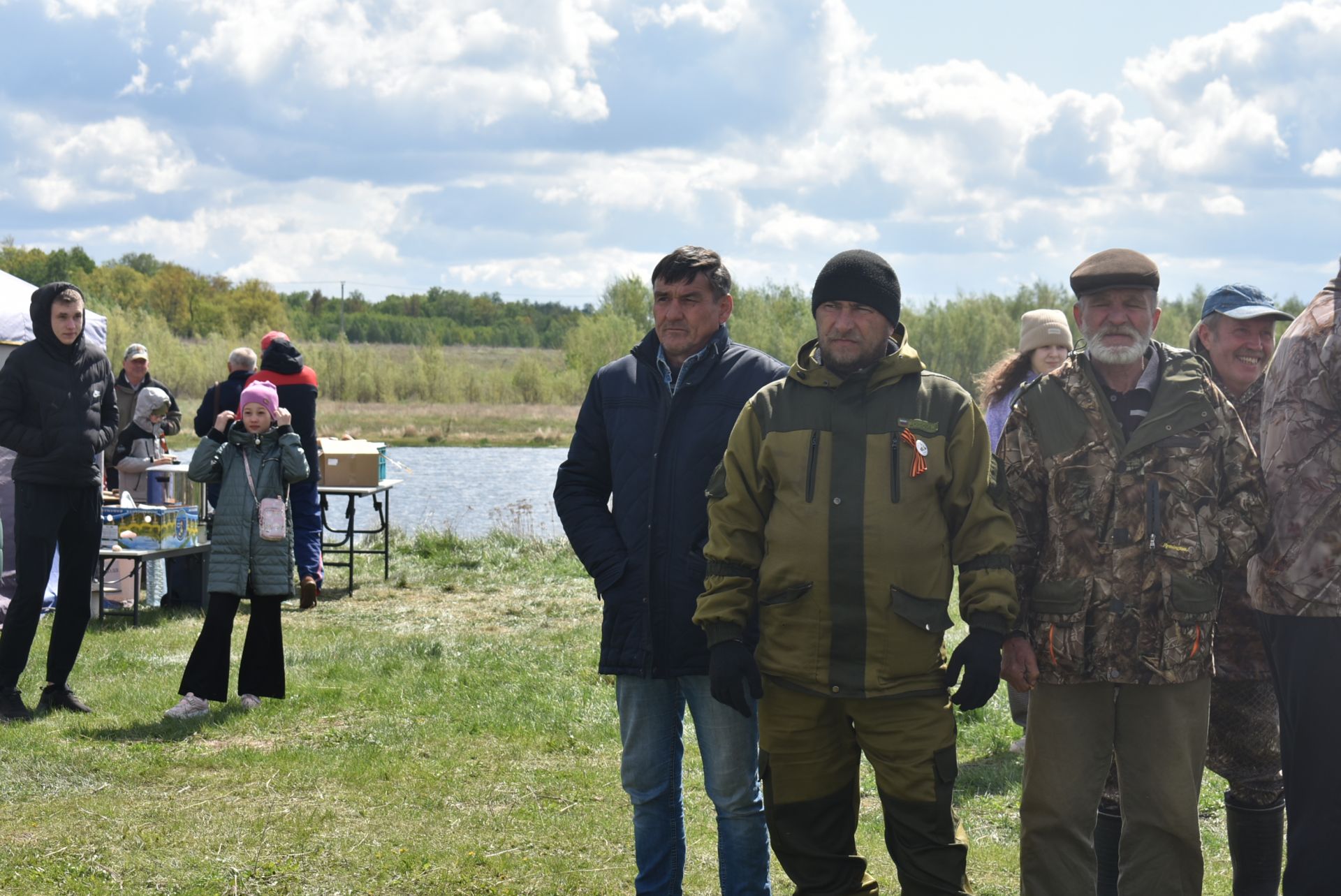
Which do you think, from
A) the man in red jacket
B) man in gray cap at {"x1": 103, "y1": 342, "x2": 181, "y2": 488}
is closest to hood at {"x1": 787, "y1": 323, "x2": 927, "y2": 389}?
the man in red jacket

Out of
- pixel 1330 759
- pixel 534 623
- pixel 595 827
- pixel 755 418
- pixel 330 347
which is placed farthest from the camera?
pixel 330 347

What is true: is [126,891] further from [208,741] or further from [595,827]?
[208,741]

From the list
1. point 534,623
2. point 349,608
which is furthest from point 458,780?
point 349,608

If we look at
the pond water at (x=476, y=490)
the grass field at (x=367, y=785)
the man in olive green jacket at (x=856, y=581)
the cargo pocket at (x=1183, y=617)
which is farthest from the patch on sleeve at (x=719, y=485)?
the pond water at (x=476, y=490)

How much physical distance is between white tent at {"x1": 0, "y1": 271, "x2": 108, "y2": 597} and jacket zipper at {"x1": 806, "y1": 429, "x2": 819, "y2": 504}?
6773 mm

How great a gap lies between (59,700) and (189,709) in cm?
62

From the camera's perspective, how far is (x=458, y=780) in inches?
212

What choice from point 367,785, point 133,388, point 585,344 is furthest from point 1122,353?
point 585,344

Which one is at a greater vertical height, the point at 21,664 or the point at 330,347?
the point at 330,347

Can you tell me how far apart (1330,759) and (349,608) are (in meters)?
8.08

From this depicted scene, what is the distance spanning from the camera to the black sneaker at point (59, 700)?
6.32m

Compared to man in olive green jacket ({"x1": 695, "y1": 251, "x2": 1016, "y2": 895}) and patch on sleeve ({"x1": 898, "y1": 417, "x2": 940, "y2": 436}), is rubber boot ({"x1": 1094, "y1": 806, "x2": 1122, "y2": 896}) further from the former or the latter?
patch on sleeve ({"x1": 898, "y1": 417, "x2": 940, "y2": 436})

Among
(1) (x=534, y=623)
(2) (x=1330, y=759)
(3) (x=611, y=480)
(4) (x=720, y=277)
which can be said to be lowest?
(1) (x=534, y=623)

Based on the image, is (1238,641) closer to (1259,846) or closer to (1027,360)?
(1259,846)
